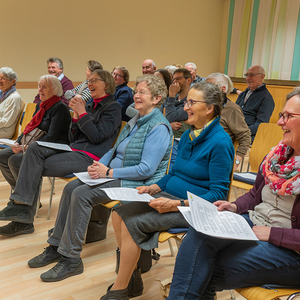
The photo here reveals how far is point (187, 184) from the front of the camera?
1718 mm

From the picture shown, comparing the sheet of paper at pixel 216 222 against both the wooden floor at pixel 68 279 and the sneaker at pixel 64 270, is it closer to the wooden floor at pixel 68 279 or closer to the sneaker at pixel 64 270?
the wooden floor at pixel 68 279

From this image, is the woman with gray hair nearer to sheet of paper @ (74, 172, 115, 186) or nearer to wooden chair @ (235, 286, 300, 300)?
sheet of paper @ (74, 172, 115, 186)

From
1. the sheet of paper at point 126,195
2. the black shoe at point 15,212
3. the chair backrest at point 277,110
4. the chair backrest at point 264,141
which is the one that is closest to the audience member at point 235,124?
the chair backrest at point 264,141

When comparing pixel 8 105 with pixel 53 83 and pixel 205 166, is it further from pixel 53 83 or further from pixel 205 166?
pixel 205 166

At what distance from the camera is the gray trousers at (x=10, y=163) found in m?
2.81

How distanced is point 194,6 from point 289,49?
2242 millimetres

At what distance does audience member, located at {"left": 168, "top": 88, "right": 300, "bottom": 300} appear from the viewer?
120 centimetres

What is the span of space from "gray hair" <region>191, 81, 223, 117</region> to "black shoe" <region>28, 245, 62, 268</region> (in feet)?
4.50

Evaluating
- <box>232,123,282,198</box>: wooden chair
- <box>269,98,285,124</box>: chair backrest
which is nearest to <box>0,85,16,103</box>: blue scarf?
<box>232,123,282,198</box>: wooden chair

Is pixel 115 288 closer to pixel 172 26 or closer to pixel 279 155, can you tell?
pixel 279 155

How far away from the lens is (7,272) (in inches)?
83.3

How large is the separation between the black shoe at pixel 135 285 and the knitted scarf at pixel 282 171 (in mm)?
906

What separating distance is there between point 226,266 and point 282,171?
43 centimetres

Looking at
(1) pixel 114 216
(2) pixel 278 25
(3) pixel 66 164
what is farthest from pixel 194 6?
(1) pixel 114 216
